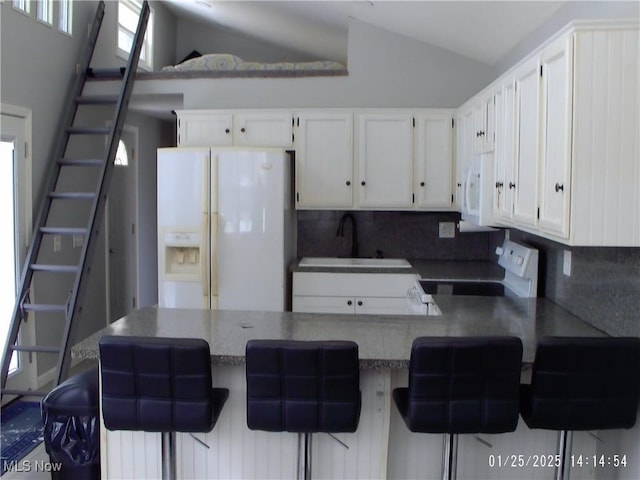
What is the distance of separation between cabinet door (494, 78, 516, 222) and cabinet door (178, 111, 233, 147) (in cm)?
228

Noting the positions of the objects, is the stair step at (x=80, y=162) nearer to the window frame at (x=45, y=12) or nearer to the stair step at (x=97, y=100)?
the stair step at (x=97, y=100)

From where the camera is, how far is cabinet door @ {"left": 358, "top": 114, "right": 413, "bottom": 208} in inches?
170

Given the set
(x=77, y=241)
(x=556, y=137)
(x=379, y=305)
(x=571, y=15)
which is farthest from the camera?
(x=77, y=241)

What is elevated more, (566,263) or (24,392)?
(566,263)

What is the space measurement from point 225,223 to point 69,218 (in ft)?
4.86

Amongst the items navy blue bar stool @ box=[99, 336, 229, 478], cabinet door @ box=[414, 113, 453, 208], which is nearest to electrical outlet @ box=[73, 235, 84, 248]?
cabinet door @ box=[414, 113, 453, 208]

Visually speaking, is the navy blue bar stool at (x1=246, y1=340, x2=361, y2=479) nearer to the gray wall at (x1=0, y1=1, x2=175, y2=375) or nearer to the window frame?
the gray wall at (x1=0, y1=1, x2=175, y2=375)

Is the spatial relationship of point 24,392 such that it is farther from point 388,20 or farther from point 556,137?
point 388,20

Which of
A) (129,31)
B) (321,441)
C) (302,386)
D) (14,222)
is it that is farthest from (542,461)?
(129,31)

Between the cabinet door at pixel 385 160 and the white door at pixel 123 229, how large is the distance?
8.67ft

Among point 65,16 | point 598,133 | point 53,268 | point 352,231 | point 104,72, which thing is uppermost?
point 65,16

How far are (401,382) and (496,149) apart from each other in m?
1.40

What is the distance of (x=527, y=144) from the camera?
2.37m

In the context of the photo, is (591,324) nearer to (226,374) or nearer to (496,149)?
(496,149)
